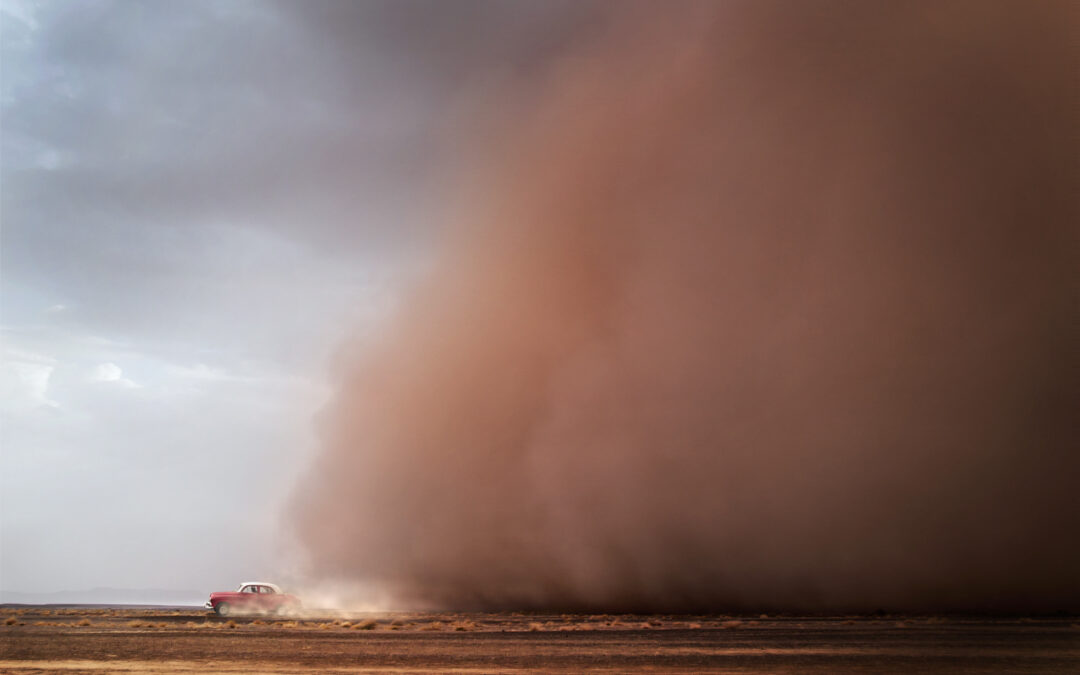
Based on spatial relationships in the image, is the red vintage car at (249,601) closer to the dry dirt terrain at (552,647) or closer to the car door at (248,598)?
the car door at (248,598)

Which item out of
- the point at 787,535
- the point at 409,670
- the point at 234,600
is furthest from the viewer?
the point at 787,535

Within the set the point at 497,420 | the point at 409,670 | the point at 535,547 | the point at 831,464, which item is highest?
the point at 497,420

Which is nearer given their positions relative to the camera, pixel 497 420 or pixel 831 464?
pixel 831 464

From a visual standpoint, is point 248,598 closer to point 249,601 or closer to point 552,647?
point 249,601

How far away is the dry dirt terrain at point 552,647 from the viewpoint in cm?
1900

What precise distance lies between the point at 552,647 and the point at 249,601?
64.4 feet

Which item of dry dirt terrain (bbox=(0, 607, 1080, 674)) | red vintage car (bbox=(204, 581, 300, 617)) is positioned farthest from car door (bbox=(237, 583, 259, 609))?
dry dirt terrain (bbox=(0, 607, 1080, 674))

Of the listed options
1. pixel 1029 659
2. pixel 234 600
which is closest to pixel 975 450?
pixel 1029 659

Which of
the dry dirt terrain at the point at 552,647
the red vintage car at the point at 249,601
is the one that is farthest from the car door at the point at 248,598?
the dry dirt terrain at the point at 552,647

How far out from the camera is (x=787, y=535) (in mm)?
58094

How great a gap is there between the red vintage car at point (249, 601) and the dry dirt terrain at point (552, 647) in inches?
137

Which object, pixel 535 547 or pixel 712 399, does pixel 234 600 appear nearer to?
pixel 535 547

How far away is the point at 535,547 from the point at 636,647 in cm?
3899

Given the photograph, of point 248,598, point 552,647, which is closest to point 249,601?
point 248,598
